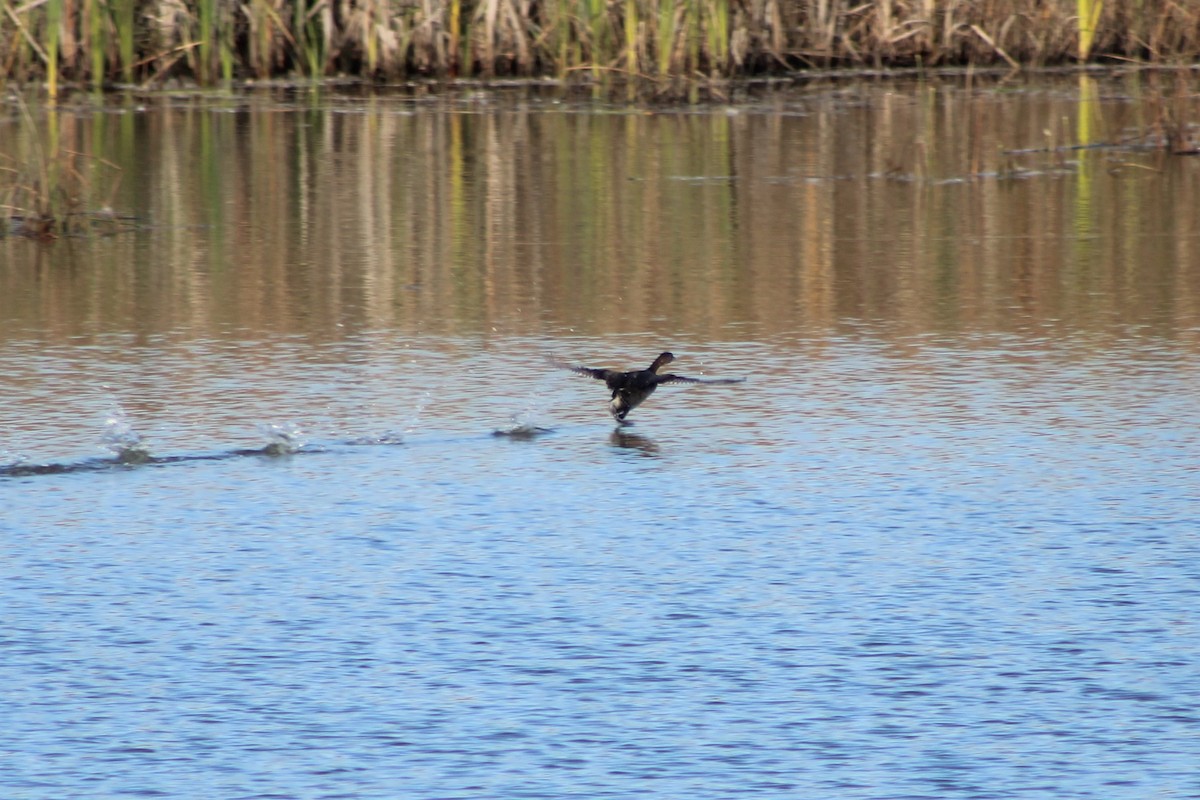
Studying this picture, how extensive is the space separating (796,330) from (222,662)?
4.93 meters

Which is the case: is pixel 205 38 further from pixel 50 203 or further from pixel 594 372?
pixel 594 372

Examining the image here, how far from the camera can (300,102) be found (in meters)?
19.0

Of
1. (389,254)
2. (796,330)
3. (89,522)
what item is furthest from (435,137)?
(89,522)

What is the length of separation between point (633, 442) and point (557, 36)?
1187cm

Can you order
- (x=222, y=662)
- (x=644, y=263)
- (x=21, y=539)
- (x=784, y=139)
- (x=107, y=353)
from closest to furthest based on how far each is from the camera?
1. (x=222, y=662)
2. (x=21, y=539)
3. (x=107, y=353)
4. (x=644, y=263)
5. (x=784, y=139)

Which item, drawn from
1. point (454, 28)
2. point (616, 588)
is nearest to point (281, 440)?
point (616, 588)

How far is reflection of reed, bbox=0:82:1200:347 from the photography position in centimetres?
1008

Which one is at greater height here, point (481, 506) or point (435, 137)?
point (435, 137)

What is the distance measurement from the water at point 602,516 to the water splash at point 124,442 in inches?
1.3

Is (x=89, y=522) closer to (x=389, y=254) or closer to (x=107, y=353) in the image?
(x=107, y=353)

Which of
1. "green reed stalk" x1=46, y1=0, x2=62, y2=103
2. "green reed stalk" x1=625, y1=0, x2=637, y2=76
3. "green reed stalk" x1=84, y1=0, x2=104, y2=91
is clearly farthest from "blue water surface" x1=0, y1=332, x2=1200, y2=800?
"green reed stalk" x1=84, y1=0, x2=104, y2=91

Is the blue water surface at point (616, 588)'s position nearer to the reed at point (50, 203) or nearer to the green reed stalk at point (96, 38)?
the reed at point (50, 203)

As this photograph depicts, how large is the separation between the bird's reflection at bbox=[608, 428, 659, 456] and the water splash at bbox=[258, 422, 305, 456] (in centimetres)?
117

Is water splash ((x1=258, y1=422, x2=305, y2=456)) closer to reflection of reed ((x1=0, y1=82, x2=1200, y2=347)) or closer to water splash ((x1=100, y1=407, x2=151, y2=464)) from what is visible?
water splash ((x1=100, y1=407, x2=151, y2=464))
